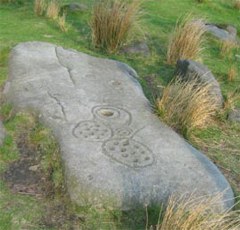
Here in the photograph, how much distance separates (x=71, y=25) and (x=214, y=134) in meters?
3.04

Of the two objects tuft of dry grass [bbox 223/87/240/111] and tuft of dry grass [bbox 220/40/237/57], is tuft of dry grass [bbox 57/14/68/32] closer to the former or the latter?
tuft of dry grass [bbox 220/40/237/57]

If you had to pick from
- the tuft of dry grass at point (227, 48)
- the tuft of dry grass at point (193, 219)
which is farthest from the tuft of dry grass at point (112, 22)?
the tuft of dry grass at point (193, 219)

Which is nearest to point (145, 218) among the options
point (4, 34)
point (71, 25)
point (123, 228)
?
point (123, 228)

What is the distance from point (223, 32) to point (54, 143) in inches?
171

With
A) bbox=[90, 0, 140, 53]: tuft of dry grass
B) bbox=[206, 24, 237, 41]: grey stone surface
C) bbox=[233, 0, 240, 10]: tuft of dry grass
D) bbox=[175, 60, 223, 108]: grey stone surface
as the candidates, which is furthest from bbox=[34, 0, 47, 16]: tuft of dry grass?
bbox=[233, 0, 240, 10]: tuft of dry grass

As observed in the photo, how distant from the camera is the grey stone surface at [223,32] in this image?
7223 mm

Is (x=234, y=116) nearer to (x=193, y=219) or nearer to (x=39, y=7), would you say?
(x=193, y=219)

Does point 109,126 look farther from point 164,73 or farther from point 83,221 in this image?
point 164,73

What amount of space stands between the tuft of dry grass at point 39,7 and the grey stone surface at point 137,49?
5.18ft

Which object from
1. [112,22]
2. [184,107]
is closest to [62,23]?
[112,22]

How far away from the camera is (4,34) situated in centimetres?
620

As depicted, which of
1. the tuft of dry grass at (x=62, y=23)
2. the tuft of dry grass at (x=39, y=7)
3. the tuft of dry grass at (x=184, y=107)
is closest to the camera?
the tuft of dry grass at (x=184, y=107)

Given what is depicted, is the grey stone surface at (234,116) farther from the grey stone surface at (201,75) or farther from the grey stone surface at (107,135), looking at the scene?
the grey stone surface at (107,135)

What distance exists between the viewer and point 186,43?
19.2ft
